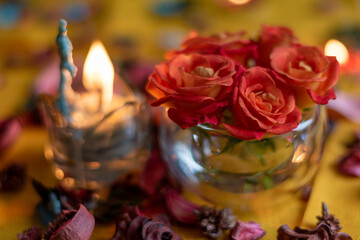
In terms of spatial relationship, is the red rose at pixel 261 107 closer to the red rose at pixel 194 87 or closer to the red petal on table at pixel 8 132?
the red rose at pixel 194 87

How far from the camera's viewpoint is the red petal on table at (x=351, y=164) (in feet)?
1.94

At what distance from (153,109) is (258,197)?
0.24m

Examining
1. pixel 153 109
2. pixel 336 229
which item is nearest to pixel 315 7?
pixel 153 109

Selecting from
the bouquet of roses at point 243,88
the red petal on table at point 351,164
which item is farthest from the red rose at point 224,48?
the red petal on table at point 351,164

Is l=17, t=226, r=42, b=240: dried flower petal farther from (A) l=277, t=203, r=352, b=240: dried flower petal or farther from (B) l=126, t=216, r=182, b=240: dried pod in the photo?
(A) l=277, t=203, r=352, b=240: dried flower petal

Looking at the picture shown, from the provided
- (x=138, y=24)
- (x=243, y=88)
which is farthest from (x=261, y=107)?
(x=138, y=24)

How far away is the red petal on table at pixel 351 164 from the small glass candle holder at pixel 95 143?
0.29 meters

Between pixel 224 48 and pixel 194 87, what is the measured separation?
94 mm

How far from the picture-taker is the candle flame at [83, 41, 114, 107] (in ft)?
2.04

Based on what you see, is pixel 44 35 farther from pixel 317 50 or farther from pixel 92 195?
pixel 317 50

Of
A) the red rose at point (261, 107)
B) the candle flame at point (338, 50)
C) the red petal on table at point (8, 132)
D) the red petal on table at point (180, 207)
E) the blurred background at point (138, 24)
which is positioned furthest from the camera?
the blurred background at point (138, 24)

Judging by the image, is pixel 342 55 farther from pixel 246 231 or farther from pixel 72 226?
pixel 72 226

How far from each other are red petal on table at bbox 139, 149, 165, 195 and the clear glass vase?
0.02 meters

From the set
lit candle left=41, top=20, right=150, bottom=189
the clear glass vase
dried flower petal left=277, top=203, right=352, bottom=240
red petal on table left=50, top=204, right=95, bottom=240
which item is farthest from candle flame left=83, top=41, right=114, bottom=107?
dried flower petal left=277, top=203, right=352, bottom=240
